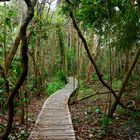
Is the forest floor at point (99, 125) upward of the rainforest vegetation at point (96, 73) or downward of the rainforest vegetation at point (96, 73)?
downward

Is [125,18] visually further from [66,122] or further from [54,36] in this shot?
[54,36]

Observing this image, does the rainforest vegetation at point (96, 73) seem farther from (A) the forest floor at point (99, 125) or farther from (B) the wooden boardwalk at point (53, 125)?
(B) the wooden boardwalk at point (53, 125)

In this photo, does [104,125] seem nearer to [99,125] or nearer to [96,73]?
[99,125]

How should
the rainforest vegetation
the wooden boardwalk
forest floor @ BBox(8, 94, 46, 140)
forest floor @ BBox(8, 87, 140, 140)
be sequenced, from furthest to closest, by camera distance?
forest floor @ BBox(8, 87, 140, 140) → forest floor @ BBox(8, 94, 46, 140) → the wooden boardwalk → the rainforest vegetation

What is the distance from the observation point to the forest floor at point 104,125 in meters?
7.14

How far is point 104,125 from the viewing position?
771 centimetres

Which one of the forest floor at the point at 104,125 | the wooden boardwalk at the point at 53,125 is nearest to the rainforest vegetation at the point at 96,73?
the forest floor at the point at 104,125

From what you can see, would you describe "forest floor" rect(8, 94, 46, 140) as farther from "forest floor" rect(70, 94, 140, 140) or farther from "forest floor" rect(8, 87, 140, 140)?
"forest floor" rect(70, 94, 140, 140)

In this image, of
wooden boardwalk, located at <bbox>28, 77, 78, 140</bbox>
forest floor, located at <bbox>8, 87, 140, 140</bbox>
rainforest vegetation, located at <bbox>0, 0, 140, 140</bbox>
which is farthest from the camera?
forest floor, located at <bbox>8, 87, 140, 140</bbox>

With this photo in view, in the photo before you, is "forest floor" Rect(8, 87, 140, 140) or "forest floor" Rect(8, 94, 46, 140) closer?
"forest floor" Rect(8, 94, 46, 140)

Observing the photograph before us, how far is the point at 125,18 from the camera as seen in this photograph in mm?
8930

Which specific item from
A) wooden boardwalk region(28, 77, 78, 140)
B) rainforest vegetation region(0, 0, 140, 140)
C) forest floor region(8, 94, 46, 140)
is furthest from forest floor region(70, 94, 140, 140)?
forest floor region(8, 94, 46, 140)

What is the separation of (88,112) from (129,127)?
2.18 meters

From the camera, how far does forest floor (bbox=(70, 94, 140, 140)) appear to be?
714 cm
